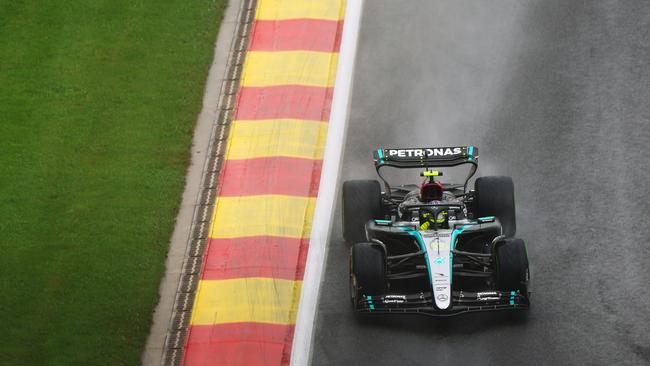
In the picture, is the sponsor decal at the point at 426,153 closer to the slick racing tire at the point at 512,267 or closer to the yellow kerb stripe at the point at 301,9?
the slick racing tire at the point at 512,267

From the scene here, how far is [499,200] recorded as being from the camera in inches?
861

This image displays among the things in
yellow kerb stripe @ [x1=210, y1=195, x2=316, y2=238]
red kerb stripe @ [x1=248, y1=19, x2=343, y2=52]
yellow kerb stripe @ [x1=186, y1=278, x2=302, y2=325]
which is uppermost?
red kerb stripe @ [x1=248, y1=19, x2=343, y2=52]

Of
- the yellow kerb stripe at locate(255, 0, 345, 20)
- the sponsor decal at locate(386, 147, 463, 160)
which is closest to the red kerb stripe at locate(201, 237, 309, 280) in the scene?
the sponsor decal at locate(386, 147, 463, 160)

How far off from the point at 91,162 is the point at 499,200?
825 centimetres

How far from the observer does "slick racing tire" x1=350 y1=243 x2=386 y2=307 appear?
2011cm

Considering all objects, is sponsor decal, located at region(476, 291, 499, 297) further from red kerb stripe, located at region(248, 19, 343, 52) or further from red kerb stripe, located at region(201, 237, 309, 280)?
red kerb stripe, located at region(248, 19, 343, 52)

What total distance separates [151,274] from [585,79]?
32.7 feet

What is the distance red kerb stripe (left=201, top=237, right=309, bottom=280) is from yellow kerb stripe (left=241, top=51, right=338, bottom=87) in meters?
5.11

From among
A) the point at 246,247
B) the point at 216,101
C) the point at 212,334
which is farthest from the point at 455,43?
the point at 212,334

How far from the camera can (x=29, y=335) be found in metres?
21.2

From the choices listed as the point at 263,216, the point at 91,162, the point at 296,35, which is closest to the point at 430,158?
the point at 263,216

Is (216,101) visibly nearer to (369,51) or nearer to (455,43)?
(369,51)

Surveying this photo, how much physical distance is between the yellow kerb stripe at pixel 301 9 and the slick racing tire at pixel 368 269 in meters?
10.0

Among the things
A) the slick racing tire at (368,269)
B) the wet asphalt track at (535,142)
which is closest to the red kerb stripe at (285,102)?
the wet asphalt track at (535,142)
